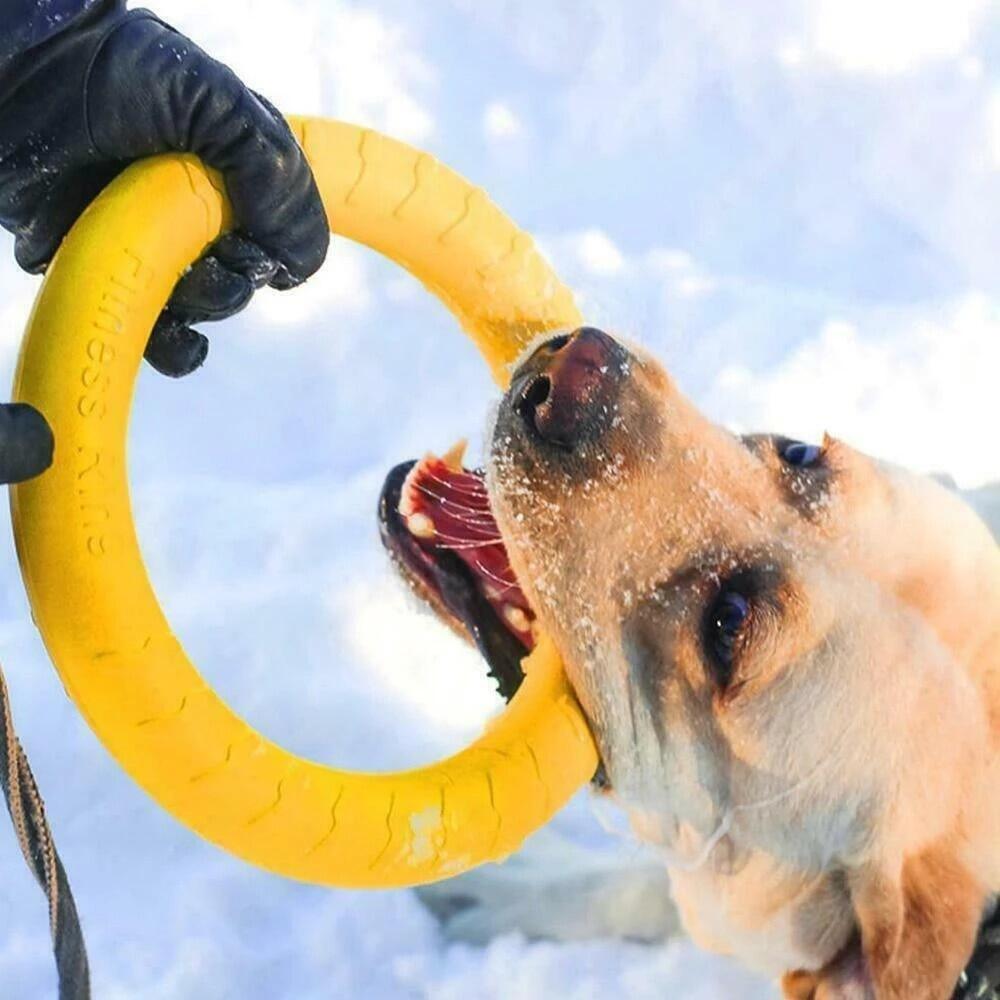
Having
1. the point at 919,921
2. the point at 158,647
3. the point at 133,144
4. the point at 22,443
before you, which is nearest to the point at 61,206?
the point at 133,144

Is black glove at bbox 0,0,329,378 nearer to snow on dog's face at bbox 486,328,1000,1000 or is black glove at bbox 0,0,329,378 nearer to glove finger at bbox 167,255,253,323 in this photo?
glove finger at bbox 167,255,253,323

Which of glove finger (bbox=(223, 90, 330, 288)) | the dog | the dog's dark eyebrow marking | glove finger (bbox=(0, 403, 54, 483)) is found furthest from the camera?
the dog's dark eyebrow marking

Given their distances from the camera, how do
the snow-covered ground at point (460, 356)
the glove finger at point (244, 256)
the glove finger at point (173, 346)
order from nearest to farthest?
the glove finger at point (244, 256) → the glove finger at point (173, 346) → the snow-covered ground at point (460, 356)

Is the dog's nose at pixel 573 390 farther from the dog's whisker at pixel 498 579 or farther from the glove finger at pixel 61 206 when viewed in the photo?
the glove finger at pixel 61 206

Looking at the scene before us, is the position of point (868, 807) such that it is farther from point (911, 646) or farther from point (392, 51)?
point (392, 51)

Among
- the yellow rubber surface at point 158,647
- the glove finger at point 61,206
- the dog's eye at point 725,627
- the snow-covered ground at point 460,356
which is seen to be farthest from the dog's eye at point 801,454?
the glove finger at point 61,206

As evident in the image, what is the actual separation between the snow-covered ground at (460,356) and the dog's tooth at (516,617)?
0.70 meters

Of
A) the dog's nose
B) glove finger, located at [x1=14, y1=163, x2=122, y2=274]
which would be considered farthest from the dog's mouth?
glove finger, located at [x1=14, y1=163, x2=122, y2=274]

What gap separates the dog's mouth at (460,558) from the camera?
277 cm

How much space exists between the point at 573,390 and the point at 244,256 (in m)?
0.65

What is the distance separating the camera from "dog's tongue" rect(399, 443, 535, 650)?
9.04 ft

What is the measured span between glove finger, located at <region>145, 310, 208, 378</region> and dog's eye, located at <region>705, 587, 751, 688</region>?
1000 mm

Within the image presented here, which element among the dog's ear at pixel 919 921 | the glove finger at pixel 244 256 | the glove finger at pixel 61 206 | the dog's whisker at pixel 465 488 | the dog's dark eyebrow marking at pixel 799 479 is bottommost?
the dog's ear at pixel 919 921

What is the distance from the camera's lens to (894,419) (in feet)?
16.6
